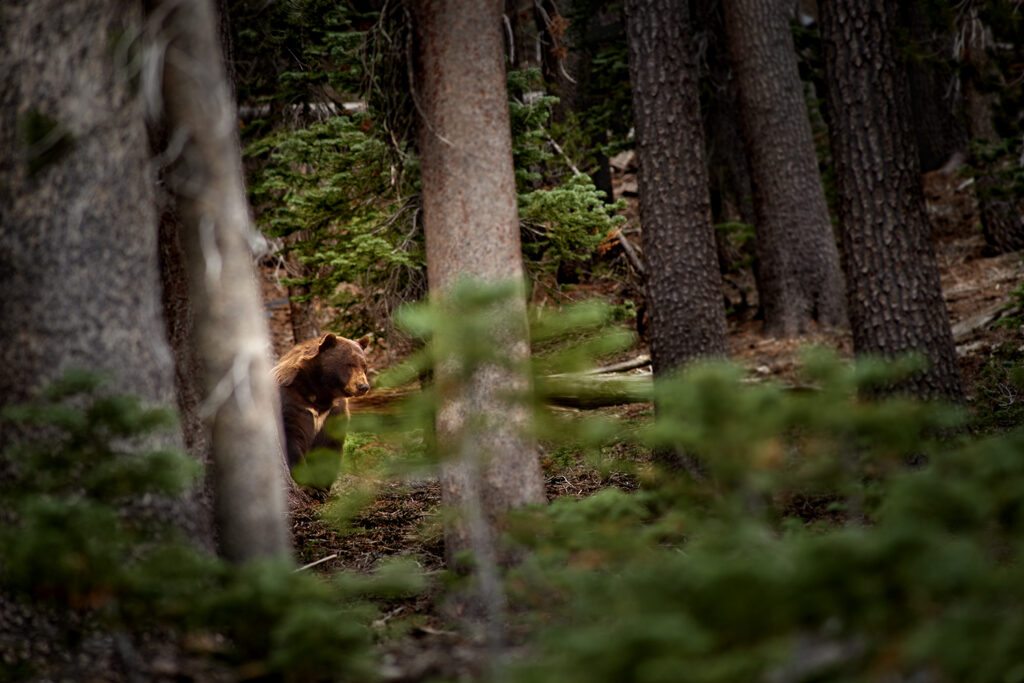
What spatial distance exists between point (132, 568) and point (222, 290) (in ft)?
4.29

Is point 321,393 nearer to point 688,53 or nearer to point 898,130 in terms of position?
point 688,53

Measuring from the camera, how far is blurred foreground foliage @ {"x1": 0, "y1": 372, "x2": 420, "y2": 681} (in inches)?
126

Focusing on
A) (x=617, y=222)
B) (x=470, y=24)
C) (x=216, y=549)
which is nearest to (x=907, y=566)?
(x=216, y=549)

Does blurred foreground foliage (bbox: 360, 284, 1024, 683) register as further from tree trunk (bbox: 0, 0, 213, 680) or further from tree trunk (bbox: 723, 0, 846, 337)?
tree trunk (bbox: 723, 0, 846, 337)

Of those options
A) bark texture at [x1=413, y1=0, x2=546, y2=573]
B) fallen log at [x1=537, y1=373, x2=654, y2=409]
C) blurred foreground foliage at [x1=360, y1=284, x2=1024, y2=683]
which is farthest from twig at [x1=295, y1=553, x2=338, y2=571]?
fallen log at [x1=537, y1=373, x2=654, y2=409]

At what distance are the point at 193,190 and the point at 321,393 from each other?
4522mm

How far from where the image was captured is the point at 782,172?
A: 1329 cm

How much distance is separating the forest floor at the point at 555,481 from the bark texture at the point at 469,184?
32.9 inches

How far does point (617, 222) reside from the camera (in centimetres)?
799

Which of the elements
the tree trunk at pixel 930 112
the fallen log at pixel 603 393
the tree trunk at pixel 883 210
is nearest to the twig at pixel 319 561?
the fallen log at pixel 603 393

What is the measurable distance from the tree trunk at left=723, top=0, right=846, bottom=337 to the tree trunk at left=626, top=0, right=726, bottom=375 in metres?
5.61

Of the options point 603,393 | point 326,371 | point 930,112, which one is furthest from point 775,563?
point 930,112

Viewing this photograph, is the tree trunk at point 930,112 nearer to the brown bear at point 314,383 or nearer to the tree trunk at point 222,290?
the brown bear at point 314,383

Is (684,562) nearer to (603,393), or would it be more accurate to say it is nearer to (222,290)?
(222,290)
